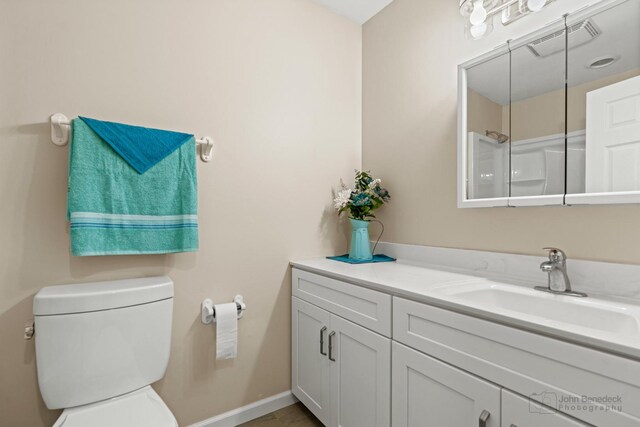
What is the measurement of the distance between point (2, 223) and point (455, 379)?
166 cm

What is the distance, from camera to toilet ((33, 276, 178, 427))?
3.51ft

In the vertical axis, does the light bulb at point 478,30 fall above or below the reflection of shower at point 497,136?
above

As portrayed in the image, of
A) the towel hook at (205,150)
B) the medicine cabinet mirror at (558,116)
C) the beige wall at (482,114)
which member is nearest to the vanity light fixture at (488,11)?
the medicine cabinet mirror at (558,116)

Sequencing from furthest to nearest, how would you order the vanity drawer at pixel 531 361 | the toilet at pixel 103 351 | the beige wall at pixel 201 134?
1. the beige wall at pixel 201 134
2. the toilet at pixel 103 351
3. the vanity drawer at pixel 531 361

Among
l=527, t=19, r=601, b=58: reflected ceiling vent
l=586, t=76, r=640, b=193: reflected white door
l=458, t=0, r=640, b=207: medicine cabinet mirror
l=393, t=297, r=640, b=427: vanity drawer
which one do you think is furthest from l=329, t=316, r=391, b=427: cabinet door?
l=527, t=19, r=601, b=58: reflected ceiling vent

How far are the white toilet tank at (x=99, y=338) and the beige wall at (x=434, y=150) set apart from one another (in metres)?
1.32

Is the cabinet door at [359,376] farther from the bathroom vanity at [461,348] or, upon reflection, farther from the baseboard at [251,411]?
the baseboard at [251,411]

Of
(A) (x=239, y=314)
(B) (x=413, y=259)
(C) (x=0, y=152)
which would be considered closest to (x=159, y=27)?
(C) (x=0, y=152)

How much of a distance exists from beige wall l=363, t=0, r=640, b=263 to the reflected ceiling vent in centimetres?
13

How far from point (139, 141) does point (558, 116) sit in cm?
164

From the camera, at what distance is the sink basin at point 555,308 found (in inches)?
32.1

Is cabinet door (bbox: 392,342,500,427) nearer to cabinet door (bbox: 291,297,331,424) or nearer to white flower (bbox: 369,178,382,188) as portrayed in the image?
cabinet door (bbox: 291,297,331,424)

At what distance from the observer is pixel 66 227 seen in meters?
1.24

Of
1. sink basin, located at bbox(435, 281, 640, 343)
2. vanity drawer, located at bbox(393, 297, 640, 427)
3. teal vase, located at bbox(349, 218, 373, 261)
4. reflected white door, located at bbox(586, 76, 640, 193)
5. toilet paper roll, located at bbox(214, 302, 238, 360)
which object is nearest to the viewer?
vanity drawer, located at bbox(393, 297, 640, 427)
